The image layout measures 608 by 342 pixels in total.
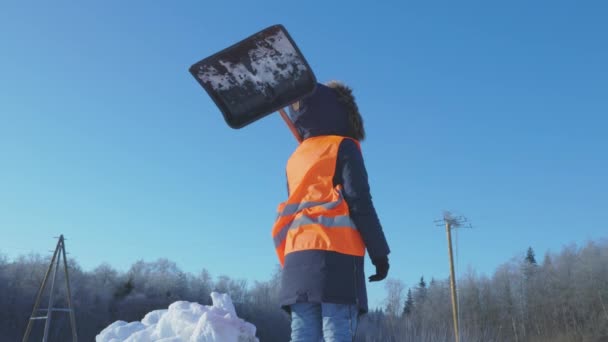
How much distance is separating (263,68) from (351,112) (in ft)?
1.60

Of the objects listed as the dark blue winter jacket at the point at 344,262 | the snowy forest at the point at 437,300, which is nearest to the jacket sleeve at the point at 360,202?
the dark blue winter jacket at the point at 344,262

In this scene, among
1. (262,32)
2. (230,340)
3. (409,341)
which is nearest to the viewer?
(262,32)

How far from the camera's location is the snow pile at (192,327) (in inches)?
116

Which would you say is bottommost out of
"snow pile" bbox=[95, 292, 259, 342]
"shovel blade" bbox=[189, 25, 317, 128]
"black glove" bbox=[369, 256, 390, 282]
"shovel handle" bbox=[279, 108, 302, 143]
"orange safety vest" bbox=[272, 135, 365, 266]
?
"snow pile" bbox=[95, 292, 259, 342]

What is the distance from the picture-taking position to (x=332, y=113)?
7.99ft

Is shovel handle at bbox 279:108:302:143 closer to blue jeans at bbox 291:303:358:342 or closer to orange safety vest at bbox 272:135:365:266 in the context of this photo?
orange safety vest at bbox 272:135:365:266

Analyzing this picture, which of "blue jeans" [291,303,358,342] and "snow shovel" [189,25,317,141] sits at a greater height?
"snow shovel" [189,25,317,141]

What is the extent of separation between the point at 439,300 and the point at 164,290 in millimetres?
16816

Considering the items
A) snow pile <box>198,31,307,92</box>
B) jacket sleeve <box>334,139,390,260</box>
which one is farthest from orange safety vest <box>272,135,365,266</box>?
snow pile <box>198,31,307,92</box>

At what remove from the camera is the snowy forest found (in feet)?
85.7

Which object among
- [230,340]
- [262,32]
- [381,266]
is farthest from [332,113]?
[230,340]

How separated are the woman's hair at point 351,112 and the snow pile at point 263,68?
13.1 inches

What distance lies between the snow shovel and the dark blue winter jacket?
333 mm

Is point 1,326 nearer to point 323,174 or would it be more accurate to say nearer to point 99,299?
point 99,299
